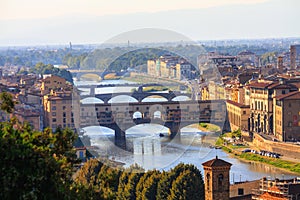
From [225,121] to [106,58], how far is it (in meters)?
12.8

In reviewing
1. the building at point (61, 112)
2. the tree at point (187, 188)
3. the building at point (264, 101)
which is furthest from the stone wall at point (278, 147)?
the tree at point (187, 188)

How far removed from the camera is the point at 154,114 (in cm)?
2156

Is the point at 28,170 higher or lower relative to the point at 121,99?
higher

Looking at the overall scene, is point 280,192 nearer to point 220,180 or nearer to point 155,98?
point 220,180

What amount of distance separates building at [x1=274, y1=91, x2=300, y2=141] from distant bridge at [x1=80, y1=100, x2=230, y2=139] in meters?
2.24

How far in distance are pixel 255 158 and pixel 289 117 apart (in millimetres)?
2165

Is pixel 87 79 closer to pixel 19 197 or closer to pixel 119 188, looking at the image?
pixel 119 188

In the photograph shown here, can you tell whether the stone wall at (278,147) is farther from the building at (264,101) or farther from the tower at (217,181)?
the tower at (217,181)

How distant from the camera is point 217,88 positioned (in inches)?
945

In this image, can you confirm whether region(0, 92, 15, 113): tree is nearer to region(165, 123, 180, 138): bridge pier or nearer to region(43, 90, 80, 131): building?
region(165, 123, 180, 138): bridge pier

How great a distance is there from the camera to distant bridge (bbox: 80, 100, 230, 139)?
1993 cm

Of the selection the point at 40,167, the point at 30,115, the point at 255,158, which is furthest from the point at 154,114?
the point at 40,167

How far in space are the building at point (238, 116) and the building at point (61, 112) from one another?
9.65 feet

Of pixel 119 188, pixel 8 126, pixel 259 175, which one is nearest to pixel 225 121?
pixel 259 175
